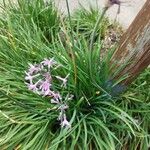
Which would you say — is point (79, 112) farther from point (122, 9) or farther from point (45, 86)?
point (122, 9)

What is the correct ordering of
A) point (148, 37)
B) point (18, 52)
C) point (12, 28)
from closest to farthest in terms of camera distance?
1. point (148, 37)
2. point (18, 52)
3. point (12, 28)

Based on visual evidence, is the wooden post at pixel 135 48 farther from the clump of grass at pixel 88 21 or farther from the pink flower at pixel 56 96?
the clump of grass at pixel 88 21

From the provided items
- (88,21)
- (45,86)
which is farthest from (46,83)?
(88,21)

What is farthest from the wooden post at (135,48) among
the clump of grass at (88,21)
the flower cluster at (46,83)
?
the clump of grass at (88,21)

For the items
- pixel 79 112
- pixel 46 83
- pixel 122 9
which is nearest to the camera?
pixel 46 83

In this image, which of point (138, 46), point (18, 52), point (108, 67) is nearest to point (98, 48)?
point (108, 67)

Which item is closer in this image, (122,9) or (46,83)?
(46,83)

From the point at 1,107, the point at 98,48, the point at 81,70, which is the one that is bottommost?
the point at 1,107

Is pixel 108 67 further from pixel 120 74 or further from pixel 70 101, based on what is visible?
pixel 70 101
